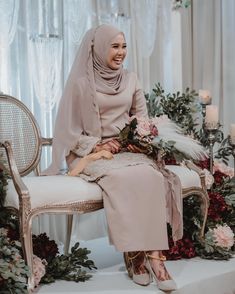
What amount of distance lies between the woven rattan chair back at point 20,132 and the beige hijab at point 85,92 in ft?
0.91

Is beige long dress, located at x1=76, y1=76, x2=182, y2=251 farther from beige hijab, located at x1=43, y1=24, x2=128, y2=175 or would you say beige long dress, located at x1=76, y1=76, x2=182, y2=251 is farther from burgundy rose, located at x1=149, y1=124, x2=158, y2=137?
beige hijab, located at x1=43, y1=24, x2=128, y2=175

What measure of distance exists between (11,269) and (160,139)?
2.92 ft

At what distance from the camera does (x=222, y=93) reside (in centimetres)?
410

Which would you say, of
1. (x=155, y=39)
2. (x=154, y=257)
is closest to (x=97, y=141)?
(x=154, y=257)

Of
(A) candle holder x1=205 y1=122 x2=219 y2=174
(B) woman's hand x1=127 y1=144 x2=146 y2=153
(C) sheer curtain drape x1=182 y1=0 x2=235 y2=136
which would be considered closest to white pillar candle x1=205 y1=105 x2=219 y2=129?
(A) candle holder x1=205 y1=122 x2=219 y2=174

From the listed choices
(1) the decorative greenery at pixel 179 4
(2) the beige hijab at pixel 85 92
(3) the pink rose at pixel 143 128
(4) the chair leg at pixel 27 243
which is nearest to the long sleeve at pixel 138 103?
(2) the beige hijab at pixel 85 92

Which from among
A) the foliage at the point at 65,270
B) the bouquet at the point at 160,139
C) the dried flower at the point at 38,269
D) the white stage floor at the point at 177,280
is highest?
the bouquet at the point at 160,139

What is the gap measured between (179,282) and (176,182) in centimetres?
48

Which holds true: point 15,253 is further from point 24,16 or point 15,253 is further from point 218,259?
point 24,16

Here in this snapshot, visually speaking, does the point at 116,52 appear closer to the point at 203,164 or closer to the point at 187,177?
the point at 187,177

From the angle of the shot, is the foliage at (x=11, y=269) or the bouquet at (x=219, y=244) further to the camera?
the bouquet at (x=219, y=244)

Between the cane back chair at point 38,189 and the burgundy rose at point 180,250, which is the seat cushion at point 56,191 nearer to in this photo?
the cane back chair at point 38,189

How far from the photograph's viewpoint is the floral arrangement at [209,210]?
2.87 metres

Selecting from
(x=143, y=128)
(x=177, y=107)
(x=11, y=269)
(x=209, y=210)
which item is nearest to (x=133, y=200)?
(x=143, y=128)
